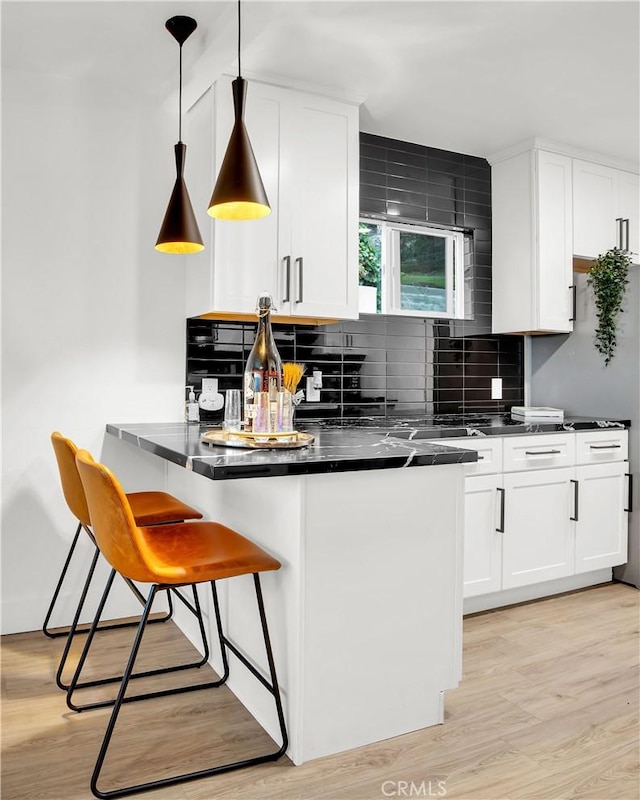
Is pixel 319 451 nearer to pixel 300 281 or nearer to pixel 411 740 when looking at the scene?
pixel 411 740

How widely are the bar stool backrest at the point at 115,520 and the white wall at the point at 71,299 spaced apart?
1260 millimetres

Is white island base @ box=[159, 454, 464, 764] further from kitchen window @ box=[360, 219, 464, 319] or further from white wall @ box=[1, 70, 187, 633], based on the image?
kitchen window @ box=[360, 219, 464, 319]

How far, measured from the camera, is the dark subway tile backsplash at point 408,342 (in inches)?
130

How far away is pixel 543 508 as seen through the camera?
3264 millimetres

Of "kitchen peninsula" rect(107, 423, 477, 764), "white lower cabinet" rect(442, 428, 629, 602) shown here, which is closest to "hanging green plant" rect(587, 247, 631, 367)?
"white lower cabinet" rect(442, 428, 629, 602)

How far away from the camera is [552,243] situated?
12.4 ft

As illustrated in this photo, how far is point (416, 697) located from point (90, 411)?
1881 millimetres

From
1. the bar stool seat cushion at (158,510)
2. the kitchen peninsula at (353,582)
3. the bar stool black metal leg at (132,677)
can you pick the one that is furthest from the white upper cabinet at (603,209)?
the bar stool black metal leg at (132,677)

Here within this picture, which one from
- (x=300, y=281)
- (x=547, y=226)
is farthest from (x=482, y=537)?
(x=547, y=226)

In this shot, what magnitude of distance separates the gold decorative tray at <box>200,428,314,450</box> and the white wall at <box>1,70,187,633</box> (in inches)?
37.1

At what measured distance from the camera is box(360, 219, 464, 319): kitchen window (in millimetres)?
3758

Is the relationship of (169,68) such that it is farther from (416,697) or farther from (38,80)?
(416,697)

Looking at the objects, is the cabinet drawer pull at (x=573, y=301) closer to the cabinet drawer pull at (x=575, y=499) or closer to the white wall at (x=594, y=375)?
the white wall at (x=594, y=375)

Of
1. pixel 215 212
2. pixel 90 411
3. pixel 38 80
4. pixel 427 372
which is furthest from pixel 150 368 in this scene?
pixel 427 372
